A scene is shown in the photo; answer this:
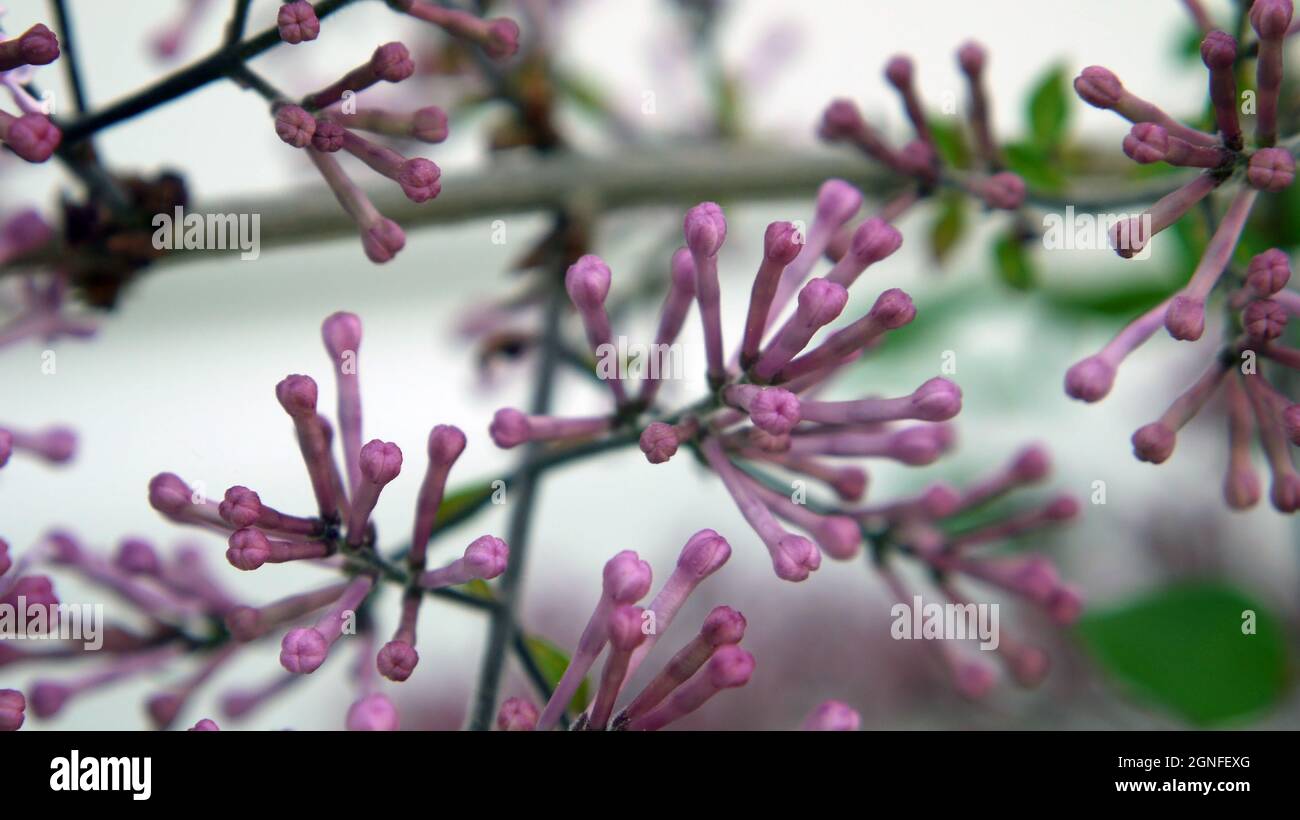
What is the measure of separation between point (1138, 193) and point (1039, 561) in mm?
162

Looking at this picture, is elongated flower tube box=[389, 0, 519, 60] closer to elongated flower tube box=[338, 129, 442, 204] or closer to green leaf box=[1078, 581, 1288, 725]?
elongated flower tube box=[338, 129, 442, 204]

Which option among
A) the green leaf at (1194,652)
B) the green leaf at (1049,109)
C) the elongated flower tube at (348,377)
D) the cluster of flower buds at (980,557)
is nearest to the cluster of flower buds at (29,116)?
the elongated flower tube at (348,377)

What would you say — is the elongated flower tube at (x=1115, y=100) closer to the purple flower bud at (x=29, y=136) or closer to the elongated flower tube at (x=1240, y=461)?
the elongated flower tube at (x=1240, y=461)

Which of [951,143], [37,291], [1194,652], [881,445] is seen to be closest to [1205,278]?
[881,445]

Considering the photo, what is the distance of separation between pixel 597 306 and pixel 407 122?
97 millimetres

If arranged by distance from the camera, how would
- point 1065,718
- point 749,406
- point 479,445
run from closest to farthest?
point 749,406, point 1065,718, point 479,445

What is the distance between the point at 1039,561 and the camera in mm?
500

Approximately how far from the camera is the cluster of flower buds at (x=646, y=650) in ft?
1.11

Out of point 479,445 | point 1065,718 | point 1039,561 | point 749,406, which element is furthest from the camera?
point 479,445

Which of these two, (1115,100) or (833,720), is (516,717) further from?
(1115,100)

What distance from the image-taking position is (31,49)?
35 centimetres
